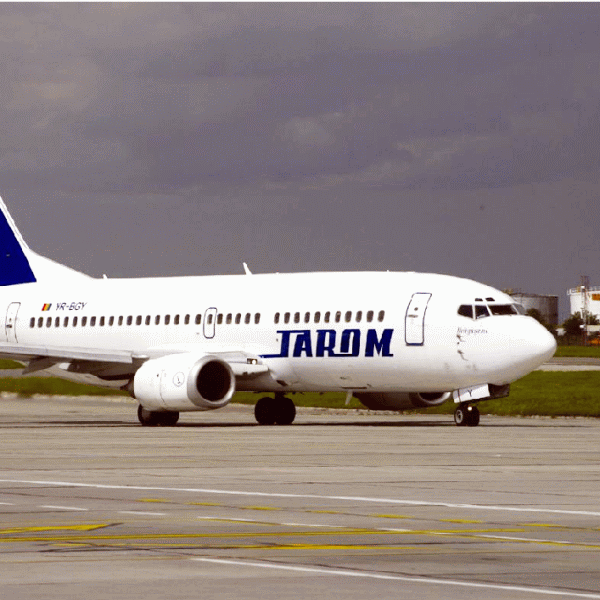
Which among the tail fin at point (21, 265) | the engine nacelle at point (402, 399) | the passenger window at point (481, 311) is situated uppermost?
the tail fin at point (21, 265)

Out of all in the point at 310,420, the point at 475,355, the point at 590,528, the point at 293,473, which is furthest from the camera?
the point at 310,420

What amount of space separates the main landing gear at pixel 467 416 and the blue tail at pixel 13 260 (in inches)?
718

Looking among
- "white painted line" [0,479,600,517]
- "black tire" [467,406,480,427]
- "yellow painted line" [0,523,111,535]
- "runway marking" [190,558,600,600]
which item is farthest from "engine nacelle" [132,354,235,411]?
"runway marking" [190,558,600,600]

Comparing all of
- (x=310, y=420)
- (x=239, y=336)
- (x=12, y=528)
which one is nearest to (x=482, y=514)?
(x=12, y=528)

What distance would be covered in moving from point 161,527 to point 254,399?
52.2 metres

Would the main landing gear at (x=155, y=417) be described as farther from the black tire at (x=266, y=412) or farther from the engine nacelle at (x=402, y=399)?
the engine nacelle at (x=402, y=399)

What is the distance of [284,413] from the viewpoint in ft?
169

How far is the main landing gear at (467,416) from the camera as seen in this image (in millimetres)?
47281

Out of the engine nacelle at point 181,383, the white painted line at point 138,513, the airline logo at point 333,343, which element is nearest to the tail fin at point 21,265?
the engine nacelle at point 181,383

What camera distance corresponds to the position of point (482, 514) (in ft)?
64.1

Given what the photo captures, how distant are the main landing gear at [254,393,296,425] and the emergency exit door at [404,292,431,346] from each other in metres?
6.11

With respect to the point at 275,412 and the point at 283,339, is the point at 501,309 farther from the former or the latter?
the point at 275,412

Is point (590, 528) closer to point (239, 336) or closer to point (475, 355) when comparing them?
point (475, 355)

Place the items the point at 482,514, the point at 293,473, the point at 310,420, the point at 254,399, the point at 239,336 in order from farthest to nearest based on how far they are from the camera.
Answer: the point at 254,399 < the point at 310,420 < the point at 239,336 < the point at 293,473 < the point at 482,514
